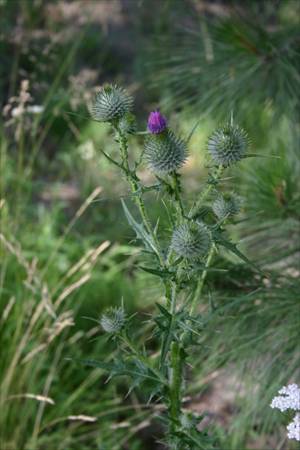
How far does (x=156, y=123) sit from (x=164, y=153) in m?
0.05

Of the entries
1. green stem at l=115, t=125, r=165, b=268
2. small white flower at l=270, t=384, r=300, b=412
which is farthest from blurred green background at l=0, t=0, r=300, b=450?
small white flower at l=270, t=384, r=300, b=412

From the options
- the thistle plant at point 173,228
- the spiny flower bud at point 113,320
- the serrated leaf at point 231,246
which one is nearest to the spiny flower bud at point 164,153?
the thistle plant at point 173,228

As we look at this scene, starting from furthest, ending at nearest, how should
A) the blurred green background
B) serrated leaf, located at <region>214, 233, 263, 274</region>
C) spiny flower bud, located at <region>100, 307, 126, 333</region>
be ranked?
the blurred green background
spiny flower bud, located at <region>100, 307, 126, 333</region>
serrated leaf, located at <region>214, 233, 263, 274</region>

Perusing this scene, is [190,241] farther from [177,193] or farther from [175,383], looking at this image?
[175,383]

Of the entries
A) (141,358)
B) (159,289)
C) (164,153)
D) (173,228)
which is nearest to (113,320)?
(141,358)

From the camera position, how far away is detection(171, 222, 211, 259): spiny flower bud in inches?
44.5

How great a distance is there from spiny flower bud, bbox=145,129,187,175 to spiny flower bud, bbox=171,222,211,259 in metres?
0.10

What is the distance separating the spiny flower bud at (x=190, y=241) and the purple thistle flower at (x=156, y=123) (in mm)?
154

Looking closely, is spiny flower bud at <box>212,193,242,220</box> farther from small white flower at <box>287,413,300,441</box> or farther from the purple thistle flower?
small white flower at <box>287,413,300,441</box>

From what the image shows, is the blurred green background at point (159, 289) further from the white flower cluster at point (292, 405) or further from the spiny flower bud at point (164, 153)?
the white flower cluster at point (292, 405)

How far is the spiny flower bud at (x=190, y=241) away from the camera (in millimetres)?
1130

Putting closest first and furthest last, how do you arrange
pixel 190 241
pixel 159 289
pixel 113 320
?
pixel 190 241 → pixel 113 320 → pixel 159 289

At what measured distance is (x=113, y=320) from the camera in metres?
1.27

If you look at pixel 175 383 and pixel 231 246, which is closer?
pixel 231 246
